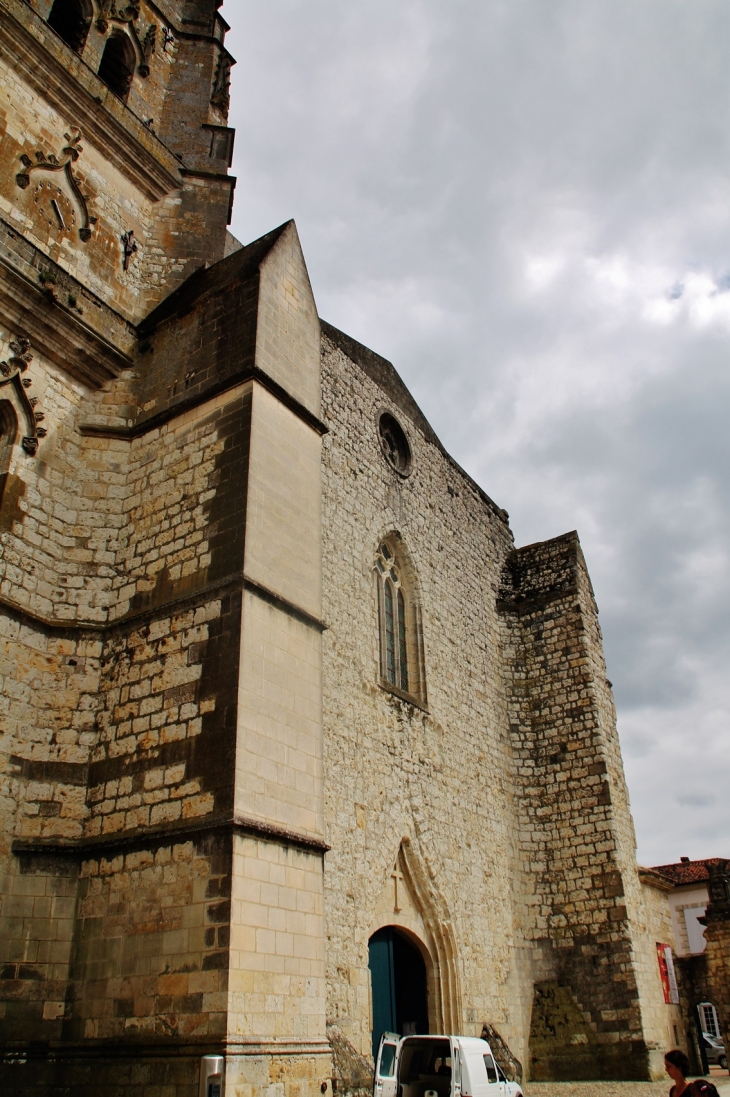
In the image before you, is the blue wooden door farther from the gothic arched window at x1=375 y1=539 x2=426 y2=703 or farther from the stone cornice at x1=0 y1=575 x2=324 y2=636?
the stone cornice at x1=0 y1=575 x2=324 y2=636

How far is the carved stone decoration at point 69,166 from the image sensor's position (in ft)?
26.7

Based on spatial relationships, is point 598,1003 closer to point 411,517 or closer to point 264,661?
point 411,517

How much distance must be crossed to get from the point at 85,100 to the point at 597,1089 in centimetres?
1230

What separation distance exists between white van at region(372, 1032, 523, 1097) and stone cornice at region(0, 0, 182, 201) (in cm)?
893

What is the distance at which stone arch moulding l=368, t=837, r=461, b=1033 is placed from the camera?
980cm

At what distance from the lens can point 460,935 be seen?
1052 centimetres

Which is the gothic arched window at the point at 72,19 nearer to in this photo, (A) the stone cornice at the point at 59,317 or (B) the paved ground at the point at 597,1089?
(A) the stone cornice at the point at 59,317

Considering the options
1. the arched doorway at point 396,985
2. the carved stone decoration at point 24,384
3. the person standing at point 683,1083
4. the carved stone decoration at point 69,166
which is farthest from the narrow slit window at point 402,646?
the person standing at point 683,1083

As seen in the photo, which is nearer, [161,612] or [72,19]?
[161,612]

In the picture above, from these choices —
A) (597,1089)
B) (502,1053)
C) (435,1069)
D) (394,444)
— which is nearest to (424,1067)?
(435,1069)

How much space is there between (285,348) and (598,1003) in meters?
9.54

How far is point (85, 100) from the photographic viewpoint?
8.80 m

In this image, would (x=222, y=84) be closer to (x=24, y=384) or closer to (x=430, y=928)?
(x=24, y=384)

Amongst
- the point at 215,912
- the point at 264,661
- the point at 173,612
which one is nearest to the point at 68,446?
the point at 173,612
